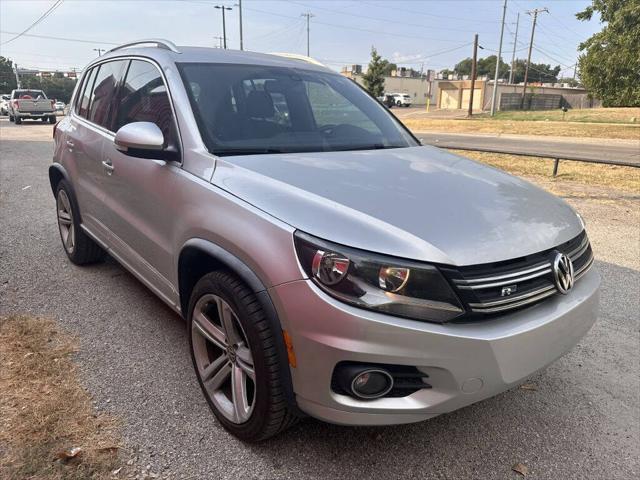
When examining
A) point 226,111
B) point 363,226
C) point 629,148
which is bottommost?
point 629,148

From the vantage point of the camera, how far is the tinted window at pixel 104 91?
3.68 metres

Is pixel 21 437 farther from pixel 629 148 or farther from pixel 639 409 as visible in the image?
pixel 629 148

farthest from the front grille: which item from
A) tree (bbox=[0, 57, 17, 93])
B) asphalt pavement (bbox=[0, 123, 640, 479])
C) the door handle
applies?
tree (bbox=[0, 57, 17, 93])

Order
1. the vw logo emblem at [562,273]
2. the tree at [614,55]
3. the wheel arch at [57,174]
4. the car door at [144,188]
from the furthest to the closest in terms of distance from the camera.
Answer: the tree at [614,55]
the wheel arch at [57,174]
the car door at [144,188]
the vw logo emblem at [562,273]

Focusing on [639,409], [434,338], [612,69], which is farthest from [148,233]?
[612,69]

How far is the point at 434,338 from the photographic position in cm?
179

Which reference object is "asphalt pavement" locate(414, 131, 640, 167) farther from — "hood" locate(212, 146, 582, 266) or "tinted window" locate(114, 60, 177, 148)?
"hood" locate(212, 146, 582, 266)

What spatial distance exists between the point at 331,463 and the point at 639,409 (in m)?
1.76

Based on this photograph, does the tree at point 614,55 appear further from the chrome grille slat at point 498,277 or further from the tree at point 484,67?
the tree at point 484,67

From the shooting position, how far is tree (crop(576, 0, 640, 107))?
129ft

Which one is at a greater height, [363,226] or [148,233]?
[363,226]

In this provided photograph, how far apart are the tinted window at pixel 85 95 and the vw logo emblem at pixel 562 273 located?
375 cm

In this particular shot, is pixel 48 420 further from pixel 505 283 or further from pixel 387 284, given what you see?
pixel 505 283

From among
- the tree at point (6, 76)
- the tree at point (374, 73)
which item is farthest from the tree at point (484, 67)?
the tree at point (6, 76)
